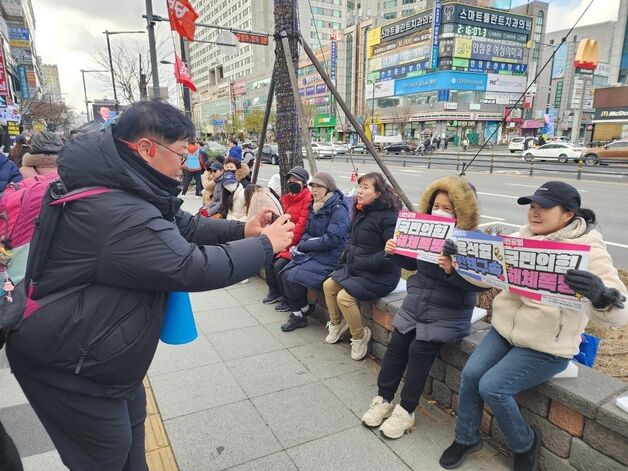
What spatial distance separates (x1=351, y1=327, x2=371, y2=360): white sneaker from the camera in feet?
12.5

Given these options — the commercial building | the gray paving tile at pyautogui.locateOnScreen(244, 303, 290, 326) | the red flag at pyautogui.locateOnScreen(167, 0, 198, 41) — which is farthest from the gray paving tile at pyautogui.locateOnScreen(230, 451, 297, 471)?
the commercial building

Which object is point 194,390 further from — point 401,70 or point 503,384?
point 401,70

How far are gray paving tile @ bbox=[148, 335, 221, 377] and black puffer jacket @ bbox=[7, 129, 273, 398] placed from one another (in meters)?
2.16

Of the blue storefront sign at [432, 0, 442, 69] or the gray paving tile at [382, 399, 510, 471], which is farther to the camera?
the blue storefront sign at [432, 0, 442, 69]

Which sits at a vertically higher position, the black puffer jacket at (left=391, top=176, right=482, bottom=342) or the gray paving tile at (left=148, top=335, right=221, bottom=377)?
the black puffer jacket at (left=391, top=176, right=482, bottom=342)

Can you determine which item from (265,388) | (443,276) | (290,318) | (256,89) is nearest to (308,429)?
(265,388)

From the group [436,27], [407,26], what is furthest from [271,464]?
[407,26]

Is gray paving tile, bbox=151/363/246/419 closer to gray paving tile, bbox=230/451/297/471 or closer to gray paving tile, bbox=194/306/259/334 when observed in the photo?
gray paving tile, bbox=230/451/297/471

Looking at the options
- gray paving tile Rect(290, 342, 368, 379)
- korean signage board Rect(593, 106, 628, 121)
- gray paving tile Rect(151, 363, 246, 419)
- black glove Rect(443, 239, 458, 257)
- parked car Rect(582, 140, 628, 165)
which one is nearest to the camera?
black glove Rect(443, 239, 458, 257)

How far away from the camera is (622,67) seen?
2254 inches

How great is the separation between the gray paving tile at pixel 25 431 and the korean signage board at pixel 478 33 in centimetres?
6488

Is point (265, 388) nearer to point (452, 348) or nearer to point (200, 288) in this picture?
point (452, 348)

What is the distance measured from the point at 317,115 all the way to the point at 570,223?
251ft

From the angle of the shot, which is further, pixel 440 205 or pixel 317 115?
pixel 317 115
